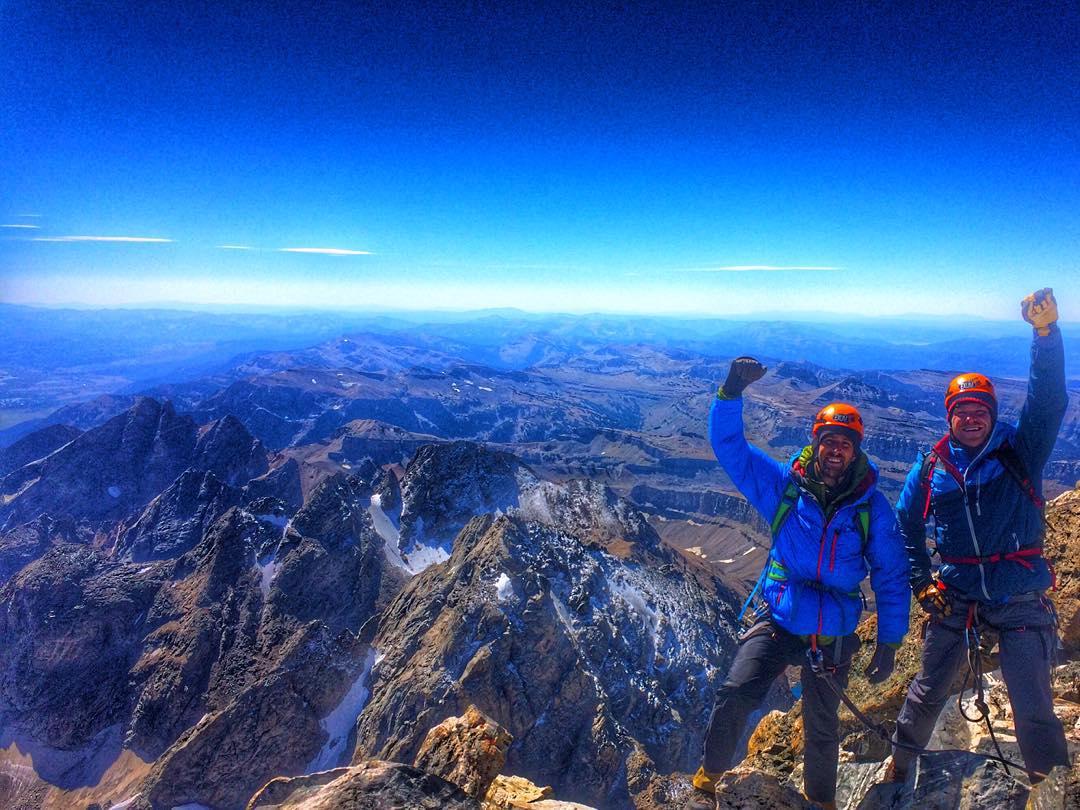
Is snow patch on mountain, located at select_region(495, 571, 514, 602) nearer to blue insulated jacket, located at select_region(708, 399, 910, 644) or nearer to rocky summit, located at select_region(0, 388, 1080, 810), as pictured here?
rocky summit, located at select_region(0, 388, 1080, 810)

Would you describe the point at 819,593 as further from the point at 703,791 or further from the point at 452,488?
the point at 452,488

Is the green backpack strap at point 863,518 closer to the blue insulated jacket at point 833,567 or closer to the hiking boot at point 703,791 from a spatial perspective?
the blue insulated jacket at point 833,567

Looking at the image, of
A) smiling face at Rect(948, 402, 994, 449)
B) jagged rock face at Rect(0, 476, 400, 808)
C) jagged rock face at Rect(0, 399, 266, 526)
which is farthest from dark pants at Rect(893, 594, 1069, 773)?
jagged rock face at Rect(0, 399, 266, 526)

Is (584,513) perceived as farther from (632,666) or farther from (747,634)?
(747,634)

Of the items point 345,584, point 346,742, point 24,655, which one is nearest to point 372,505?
point 345,584

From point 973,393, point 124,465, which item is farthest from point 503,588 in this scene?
point 124,465

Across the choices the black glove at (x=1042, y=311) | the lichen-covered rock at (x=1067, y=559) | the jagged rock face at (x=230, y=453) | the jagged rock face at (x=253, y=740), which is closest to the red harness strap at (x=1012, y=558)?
the black glove at (x=1042, y=311)
